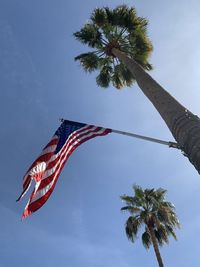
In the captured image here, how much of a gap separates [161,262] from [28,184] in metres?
16.3

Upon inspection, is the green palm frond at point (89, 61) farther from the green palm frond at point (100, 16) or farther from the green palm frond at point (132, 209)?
the green palm frond at point (132, 209)

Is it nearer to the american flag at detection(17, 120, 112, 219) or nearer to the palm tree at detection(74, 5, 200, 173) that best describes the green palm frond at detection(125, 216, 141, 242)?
the palm tree at detection(74, 5, 200, 173)

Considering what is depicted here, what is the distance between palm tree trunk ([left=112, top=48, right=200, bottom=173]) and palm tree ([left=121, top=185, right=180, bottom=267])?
17106 millimetres

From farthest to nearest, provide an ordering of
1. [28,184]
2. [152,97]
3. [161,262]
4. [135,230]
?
1. [135,230]
2. [161,262]
3. [28,184]
4. [152,97]

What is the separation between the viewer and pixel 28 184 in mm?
9414

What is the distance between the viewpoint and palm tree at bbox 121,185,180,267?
2419cm

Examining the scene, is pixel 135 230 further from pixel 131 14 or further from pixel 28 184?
pixel 28 184

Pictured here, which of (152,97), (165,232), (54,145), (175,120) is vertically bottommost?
(175,120)

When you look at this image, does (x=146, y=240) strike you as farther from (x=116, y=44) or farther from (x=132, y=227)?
(x=116, y=44)

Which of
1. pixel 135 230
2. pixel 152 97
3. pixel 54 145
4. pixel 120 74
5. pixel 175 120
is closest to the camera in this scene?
pixel 175 120

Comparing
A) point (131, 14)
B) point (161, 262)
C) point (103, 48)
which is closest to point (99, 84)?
point (103, 48)

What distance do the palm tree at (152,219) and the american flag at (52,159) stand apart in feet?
49.0

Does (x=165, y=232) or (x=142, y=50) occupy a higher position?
(x=142, y=50)

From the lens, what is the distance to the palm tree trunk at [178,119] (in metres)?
5.76
